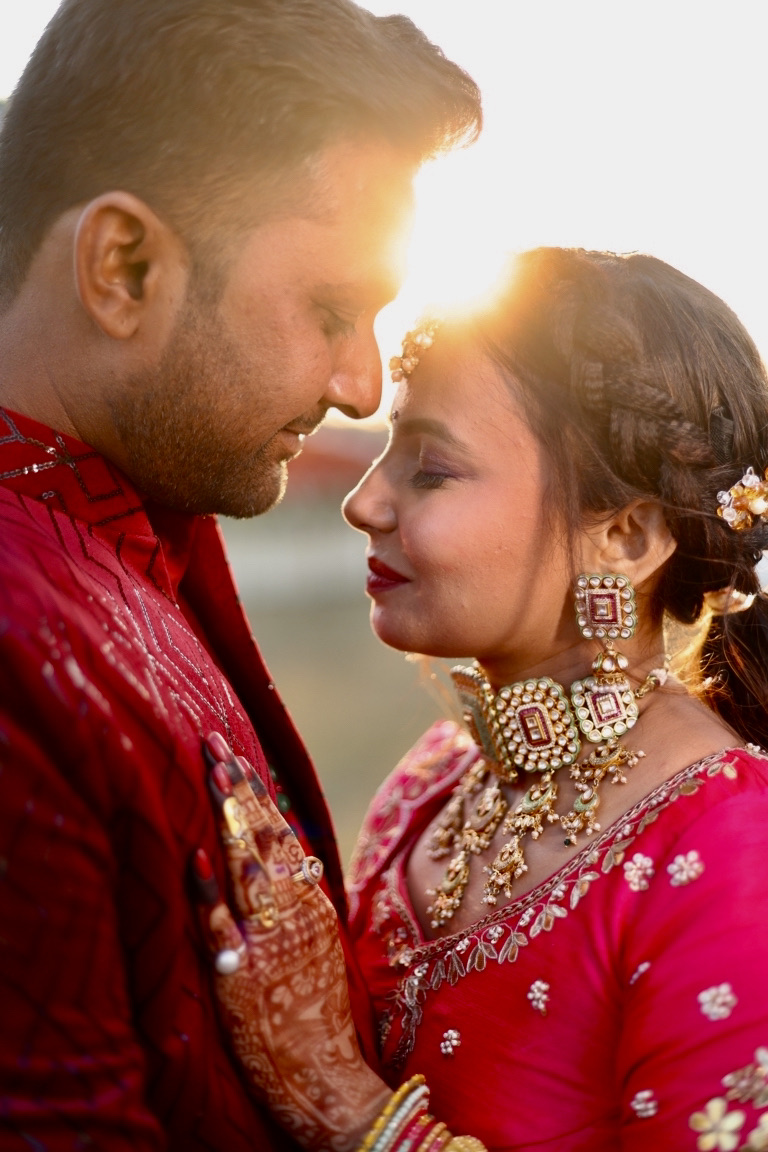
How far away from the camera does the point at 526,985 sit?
1.71 metres

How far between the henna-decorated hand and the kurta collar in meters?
0.39

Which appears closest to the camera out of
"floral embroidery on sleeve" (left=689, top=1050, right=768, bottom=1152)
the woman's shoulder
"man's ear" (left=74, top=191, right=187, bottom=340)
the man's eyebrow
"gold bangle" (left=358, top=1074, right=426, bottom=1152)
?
"floral embroidery on sleeve" (left=689, top=1050, right=768, bottom=1152)

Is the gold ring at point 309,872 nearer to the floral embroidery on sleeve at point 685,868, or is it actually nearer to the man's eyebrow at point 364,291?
the floral embroidery on sleeve at point 685,868

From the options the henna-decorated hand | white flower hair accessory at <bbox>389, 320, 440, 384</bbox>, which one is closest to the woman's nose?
white flower hair accessory at <bbox>389, 320, 440, 384</bbox>

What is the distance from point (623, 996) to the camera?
1.60m

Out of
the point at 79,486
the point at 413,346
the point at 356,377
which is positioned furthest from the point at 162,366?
the point at 413,346

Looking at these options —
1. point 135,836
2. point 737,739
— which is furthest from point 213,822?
point 737,739

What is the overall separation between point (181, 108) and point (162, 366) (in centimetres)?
41

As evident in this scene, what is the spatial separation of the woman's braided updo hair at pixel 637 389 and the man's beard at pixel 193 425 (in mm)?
556

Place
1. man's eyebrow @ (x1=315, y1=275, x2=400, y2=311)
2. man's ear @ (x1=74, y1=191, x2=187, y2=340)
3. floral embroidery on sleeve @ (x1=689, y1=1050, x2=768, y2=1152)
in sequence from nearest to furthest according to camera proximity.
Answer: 1. floral embroidery on sleeve @ (x1=689, y1=1050, x2=768, y2=1152)
2. man's ear @ (x1=74, y1=191, x2=187, y2=340)
3. man's eyebrow @ (x1=315, y1=275, x2=400, y2=311)

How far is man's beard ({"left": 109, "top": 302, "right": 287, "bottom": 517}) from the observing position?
5.60 feet

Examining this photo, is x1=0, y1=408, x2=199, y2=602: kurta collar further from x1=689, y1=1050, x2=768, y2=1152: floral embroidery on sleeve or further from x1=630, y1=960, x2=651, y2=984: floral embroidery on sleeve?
x1=689, y1=1050, x2=768, y2=1152: floral embroidery on sleeve

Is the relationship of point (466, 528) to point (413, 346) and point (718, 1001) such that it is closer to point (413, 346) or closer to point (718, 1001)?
point (413, 346)

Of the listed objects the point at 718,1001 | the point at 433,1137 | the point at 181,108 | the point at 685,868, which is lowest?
the point at 433,1137
